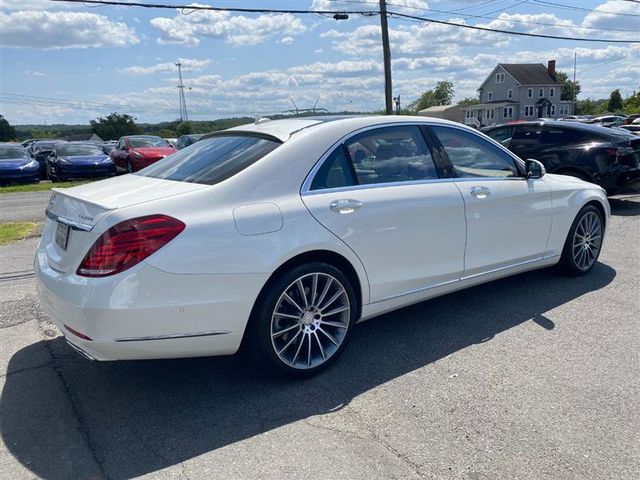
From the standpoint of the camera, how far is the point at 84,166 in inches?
698

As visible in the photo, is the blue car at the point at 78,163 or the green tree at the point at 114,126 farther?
the green tree at the point at 114,126

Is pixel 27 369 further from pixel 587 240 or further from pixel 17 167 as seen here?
pixel 17 167

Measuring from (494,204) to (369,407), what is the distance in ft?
6.97

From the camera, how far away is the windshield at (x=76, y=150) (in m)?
18.3

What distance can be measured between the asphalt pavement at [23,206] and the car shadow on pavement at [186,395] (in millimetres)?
7250

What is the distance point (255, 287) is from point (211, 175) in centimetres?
80

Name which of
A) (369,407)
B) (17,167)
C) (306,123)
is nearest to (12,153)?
(17,167)

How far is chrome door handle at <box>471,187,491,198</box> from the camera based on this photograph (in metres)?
4.27

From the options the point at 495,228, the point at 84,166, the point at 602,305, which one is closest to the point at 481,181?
the point at 495,228

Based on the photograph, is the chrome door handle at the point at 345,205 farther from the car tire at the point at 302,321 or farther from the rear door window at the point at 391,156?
the car tire at the point at 302,321

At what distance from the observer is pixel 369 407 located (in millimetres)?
3166

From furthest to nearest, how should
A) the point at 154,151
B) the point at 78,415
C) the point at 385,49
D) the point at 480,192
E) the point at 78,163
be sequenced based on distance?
the point at 385,49, the point at 154,151, the point at 78,163, the point at 480,192, the point at 78,415

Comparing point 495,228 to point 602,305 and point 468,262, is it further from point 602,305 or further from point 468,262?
point 602,305

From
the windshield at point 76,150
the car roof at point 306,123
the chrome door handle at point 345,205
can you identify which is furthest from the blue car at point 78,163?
the chrome door handle at point 345,205
